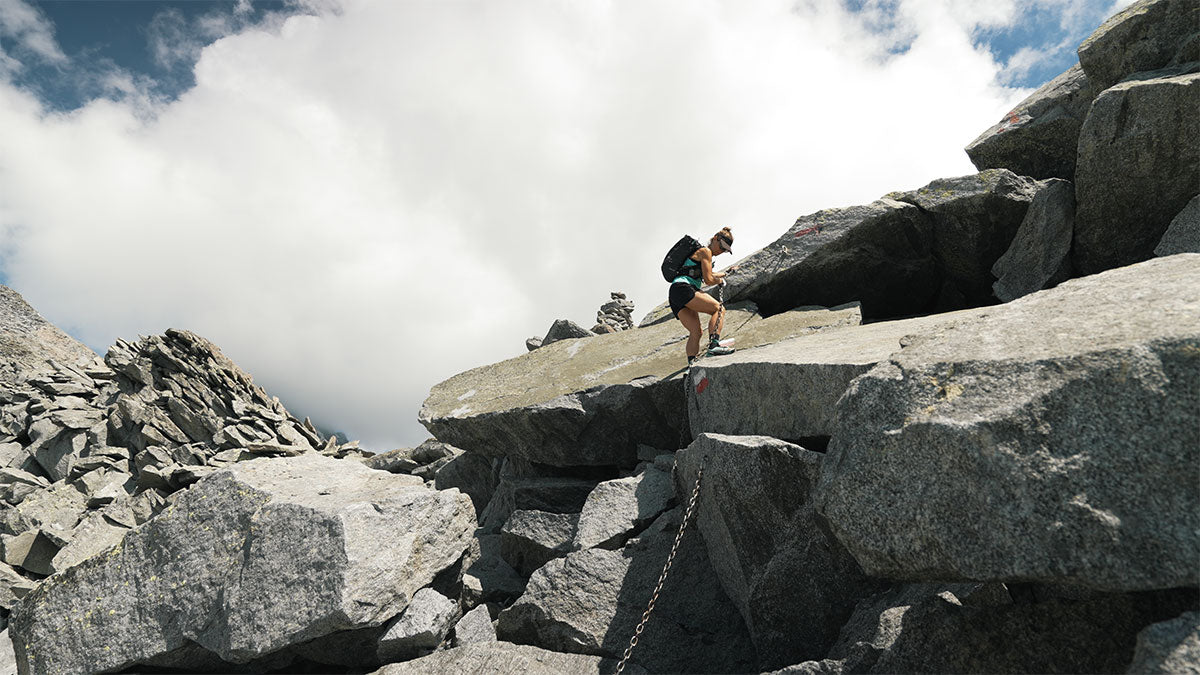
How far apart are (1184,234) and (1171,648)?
29.6ft

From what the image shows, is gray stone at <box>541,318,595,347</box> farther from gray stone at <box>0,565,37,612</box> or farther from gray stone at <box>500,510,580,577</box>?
gray stone at <box>0,565,37,612</box>

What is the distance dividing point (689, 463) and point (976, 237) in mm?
9371

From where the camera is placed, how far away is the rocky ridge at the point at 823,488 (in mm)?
4496

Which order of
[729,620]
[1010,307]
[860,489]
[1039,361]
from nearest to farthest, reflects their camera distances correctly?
[1039,361], [860,489], [1010,307], [729,620]

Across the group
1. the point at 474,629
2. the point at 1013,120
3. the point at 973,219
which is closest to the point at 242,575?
the point at 474,629

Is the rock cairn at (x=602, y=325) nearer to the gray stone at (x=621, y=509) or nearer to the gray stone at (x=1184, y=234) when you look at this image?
the gray stone at (x=621, y=509)

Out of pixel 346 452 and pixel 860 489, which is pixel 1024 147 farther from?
pixel 346 452

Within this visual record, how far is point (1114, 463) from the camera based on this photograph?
169 inches

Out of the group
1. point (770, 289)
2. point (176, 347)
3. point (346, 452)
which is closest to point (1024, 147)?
point (770, 289)

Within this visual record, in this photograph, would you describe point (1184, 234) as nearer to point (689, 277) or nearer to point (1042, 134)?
point (1042, 134)

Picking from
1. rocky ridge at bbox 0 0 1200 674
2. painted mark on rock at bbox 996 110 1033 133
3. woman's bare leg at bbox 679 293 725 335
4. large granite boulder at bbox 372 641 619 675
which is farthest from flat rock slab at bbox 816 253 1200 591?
painted mark on rock at bbox 996 110 1033 133

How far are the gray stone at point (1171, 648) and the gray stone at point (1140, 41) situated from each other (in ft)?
40.6

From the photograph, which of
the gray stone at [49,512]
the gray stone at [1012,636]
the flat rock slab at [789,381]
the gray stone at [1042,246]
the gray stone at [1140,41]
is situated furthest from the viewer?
the gray stone at [49,512]

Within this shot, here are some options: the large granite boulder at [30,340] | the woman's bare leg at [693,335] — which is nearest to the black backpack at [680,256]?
the woman's bare leg at [693,335]
